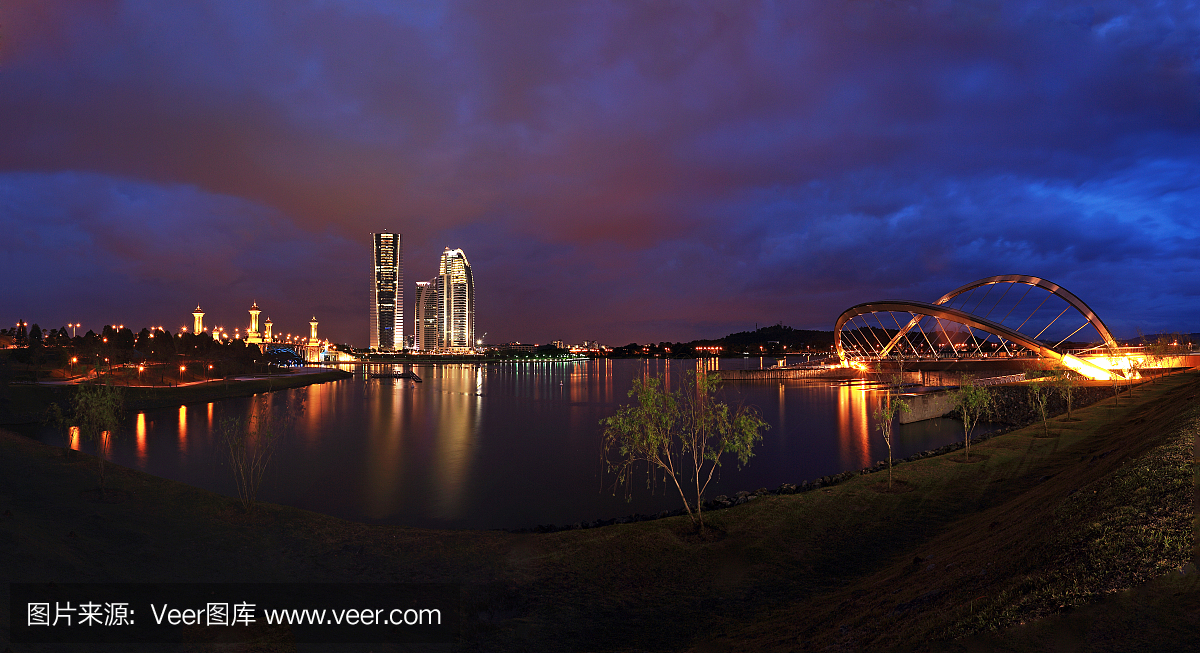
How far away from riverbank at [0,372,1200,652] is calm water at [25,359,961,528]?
710cm

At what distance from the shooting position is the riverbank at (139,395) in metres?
51.8

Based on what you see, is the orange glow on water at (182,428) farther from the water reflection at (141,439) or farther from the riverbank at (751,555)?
the riverbank at (751,555)

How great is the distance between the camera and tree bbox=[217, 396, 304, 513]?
23.1 metres

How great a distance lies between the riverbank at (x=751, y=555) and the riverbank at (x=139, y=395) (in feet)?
129

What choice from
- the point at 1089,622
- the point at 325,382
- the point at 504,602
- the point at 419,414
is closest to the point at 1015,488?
the point at 1089,622

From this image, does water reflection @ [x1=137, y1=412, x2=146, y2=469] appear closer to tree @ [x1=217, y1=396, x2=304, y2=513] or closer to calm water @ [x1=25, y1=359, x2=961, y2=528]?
calm water @ [x1=25, y1=359, x2=961, y2=528]

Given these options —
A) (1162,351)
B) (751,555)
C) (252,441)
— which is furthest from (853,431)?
(1162,351)

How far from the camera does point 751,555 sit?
53.4 ft

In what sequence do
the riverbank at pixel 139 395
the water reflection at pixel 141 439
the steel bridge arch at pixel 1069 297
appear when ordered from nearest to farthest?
the water reflection at pixel 141 439 < the riverbank at pixel 139 395 < the steel bridge arch at pixel 1069 297

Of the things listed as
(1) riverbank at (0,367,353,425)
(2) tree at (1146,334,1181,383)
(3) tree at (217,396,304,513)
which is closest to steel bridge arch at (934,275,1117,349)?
(2) tree at (1146,334,1181,383)

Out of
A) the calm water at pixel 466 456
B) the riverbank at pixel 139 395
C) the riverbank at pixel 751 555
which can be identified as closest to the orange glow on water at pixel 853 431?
the calm water at pixel 466 456

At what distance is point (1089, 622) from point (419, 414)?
68083mm

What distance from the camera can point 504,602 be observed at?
555 inches

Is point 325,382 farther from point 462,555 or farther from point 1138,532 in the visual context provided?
point 1138,532
